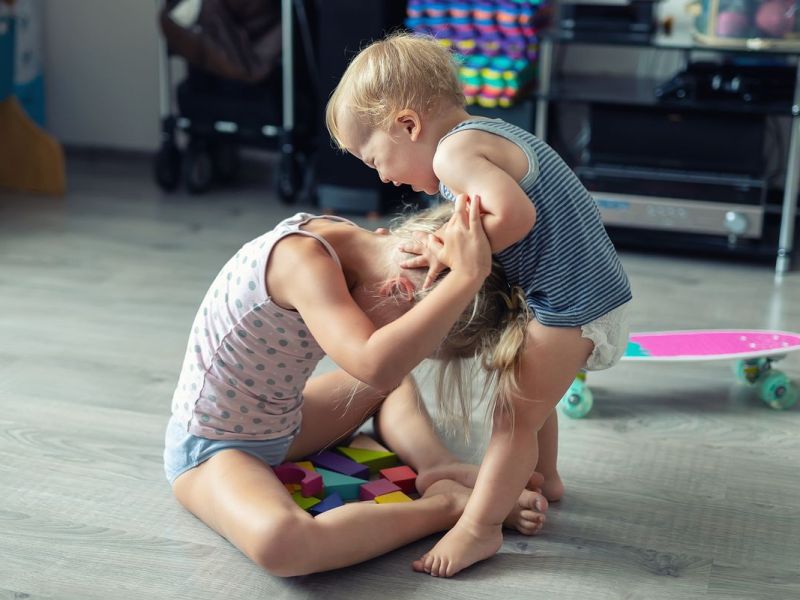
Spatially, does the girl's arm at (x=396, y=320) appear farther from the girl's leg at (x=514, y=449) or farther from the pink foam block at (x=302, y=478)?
the pink foam block at (x=302, y=478)

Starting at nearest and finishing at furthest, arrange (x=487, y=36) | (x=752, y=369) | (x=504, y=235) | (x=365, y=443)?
(x=504, y=235) → (x=365, y=443) → (x=752, y=369) → (x=487, y=36)

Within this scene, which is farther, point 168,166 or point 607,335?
point 168,166

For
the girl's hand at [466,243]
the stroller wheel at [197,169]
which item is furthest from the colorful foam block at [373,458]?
the stroller wheel at [197,169]

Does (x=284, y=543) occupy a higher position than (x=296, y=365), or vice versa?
(x=296, y=365)

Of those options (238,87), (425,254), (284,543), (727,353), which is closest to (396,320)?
(425,254)

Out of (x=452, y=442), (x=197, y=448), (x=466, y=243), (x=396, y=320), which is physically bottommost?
(x=452, y=442)

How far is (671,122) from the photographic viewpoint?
8.93ft

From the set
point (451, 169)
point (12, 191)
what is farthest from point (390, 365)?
point (12, 191)

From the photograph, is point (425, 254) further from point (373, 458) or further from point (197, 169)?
point (197, 169)

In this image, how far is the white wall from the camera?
3553 mm

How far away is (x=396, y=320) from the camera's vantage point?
1.31 meters

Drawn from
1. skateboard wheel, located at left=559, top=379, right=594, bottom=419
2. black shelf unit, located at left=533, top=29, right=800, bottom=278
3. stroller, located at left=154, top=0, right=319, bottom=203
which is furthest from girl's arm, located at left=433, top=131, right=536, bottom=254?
stroller, located at left=154, top=0, right=319, bottom=203

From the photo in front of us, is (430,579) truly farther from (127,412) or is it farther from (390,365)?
(127,412)

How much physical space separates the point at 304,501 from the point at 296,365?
7.8 inches
